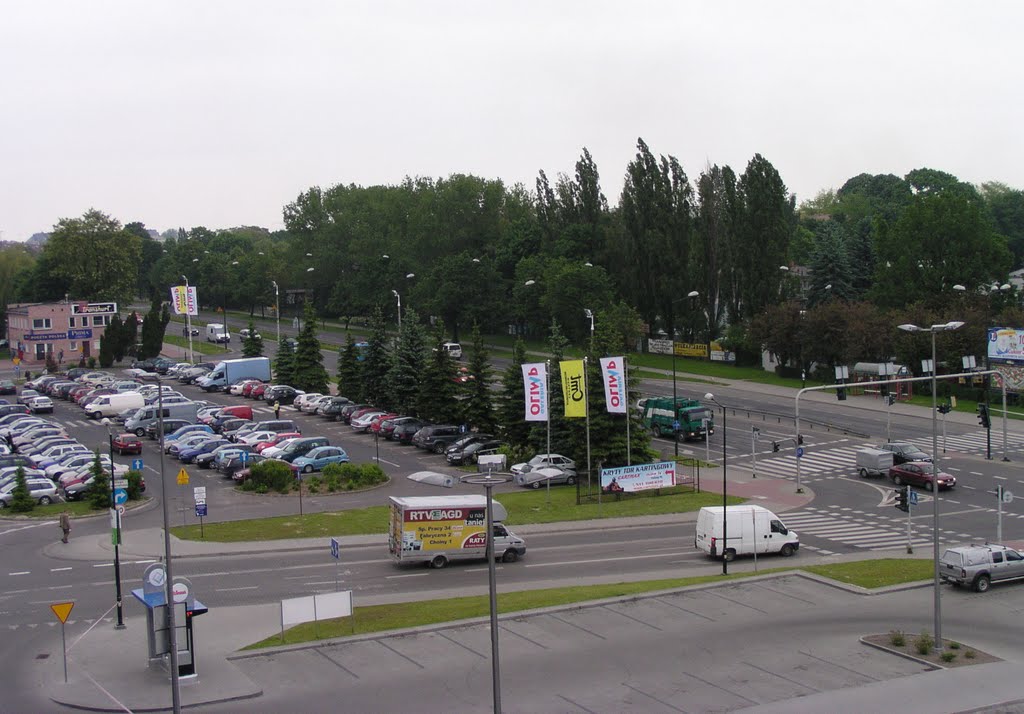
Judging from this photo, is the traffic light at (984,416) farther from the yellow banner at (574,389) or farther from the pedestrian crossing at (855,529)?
the yellow banner at (574,389)

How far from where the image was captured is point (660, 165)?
96.6 metres

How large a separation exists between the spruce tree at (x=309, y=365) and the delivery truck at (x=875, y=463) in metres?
39.0

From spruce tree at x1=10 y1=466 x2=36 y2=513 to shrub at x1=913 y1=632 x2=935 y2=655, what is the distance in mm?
35408

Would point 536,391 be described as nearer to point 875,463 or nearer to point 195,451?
point 875,463

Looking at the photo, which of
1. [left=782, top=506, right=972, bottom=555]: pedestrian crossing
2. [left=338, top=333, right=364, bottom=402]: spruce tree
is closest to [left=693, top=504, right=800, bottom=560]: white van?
[left=782, top=506, right=972, bottom=555]: pedestrian crossing

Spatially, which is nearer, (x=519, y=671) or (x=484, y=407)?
(x=519, y=671)

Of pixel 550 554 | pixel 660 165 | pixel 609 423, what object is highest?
pixel 660 165

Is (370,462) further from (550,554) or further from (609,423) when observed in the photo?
(550,554)

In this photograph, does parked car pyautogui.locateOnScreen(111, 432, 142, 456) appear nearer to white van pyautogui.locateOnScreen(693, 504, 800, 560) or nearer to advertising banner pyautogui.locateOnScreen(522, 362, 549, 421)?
advertising banner pyautogui.locateOnScreen(522, 362, 549, 421)

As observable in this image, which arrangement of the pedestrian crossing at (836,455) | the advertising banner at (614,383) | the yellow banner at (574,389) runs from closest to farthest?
the yellow banner at (574,389), the advertising banner at (614,383), the pedestrian crossing at (836,455)

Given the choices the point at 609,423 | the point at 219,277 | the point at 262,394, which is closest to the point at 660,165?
the point at 262,394

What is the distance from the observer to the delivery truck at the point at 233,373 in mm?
79750

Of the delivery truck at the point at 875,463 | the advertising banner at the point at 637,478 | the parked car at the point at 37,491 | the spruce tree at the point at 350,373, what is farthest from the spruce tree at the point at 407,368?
the delivery truck at the point at 875,463

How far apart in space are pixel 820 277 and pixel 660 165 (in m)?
19.3
